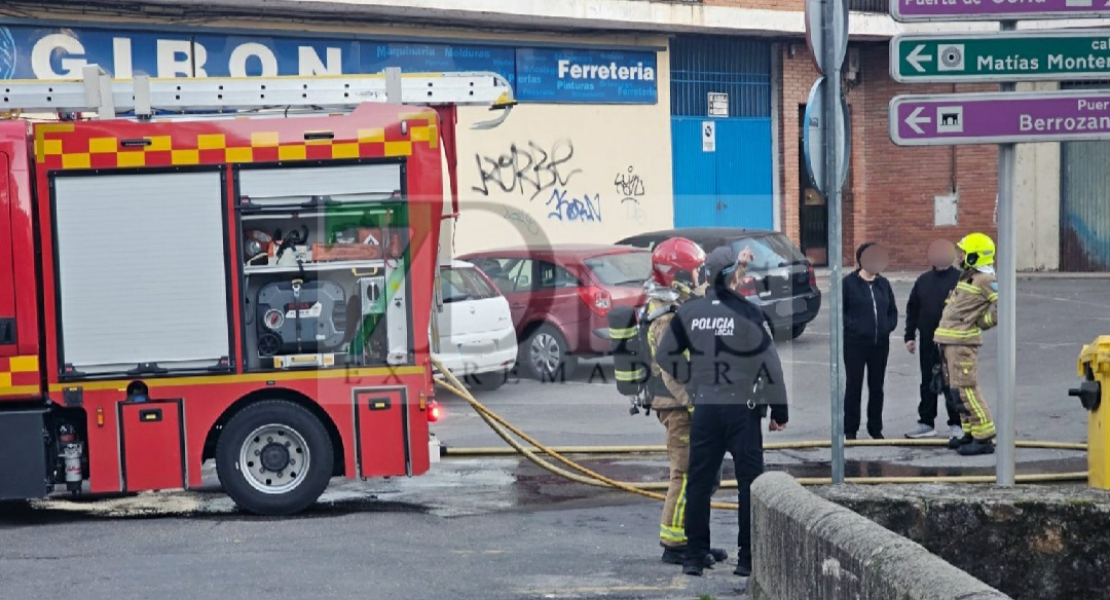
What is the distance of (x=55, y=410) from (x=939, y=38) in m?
5.92

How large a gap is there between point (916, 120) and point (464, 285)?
857 centimetres

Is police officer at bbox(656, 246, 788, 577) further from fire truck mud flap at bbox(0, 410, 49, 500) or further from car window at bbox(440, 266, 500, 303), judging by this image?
car window at bbox(440, 266, 500, 303)

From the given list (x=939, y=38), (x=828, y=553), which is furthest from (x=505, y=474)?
(x=828, y=553)

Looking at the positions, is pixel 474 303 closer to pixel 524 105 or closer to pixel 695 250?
pixel 695 250

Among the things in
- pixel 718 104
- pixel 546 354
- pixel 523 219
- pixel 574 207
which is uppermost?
pixel 718 104

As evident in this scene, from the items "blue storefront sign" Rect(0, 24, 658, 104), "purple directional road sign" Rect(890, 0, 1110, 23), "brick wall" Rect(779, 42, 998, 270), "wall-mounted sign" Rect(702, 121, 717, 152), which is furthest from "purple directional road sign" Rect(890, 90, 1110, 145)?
"brick wall" Rect(779, 42, 998, 270)

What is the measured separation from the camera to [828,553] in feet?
16.1

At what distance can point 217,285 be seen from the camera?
9.21 metres

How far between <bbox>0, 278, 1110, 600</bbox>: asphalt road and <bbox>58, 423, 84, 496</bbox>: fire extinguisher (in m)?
0.32

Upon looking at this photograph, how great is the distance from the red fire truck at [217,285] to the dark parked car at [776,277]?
8.01 m

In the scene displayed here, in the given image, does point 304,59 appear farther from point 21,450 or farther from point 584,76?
point 21,450

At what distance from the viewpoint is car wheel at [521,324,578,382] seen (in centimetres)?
1581

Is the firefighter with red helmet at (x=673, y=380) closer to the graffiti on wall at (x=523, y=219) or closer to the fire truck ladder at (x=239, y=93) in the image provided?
the fire truck ladder at (x=239, y=93)

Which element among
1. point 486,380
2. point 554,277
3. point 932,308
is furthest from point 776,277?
point 932,308
